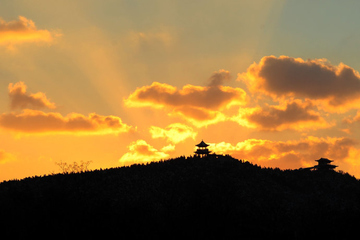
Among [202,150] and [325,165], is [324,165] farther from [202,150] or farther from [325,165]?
[202,150]

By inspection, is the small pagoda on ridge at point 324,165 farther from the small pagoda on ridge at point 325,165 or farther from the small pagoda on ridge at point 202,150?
the small pagoda on ridge at point 202,150

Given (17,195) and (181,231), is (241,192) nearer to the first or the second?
(181,231)

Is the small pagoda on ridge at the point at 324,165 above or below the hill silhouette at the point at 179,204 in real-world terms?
above

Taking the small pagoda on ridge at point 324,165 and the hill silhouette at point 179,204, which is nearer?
the hill silhouette at point 179,204

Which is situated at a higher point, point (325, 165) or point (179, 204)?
point (325, 165)

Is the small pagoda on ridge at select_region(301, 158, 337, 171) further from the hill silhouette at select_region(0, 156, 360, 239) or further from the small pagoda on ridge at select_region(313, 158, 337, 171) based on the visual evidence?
the hill silhouette at select_region(0, 156, 360, 239)

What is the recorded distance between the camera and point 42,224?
210 feet

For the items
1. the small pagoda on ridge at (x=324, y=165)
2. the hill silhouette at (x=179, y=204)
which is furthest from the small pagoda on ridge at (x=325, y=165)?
the hill silhouette at (x=179, y=204)

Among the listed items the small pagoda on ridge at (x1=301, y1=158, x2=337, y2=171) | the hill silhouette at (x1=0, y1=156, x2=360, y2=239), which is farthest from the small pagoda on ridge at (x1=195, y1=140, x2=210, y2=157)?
the small pagoda on ridge at (x1=301, y1=158, x2=337, y2=171)

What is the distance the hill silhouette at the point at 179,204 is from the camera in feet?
209

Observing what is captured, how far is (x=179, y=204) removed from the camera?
6838 cm

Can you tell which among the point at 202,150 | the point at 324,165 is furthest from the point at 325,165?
the point at 202,150

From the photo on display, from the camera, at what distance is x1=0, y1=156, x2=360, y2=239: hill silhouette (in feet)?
209

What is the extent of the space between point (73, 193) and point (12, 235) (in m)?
11.5
